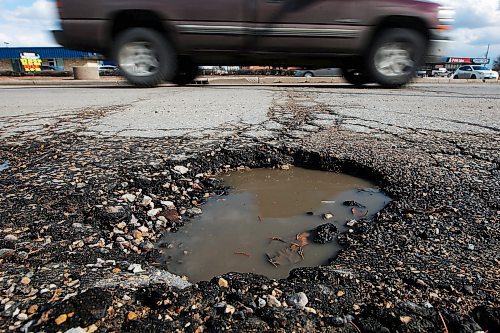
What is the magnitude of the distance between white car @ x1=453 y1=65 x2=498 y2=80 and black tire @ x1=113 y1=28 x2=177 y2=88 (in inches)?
1131

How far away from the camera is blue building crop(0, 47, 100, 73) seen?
139 ft

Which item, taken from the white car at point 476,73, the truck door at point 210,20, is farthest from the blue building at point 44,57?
the truck door at point 210,20

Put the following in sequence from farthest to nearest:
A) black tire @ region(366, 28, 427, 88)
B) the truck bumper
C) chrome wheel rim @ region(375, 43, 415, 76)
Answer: chrome wheel rim @ region(375, 43, 415, 76) → black tire @ region(366, 28, 427, 88) → the truck bumper

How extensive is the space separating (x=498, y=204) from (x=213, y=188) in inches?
49.0

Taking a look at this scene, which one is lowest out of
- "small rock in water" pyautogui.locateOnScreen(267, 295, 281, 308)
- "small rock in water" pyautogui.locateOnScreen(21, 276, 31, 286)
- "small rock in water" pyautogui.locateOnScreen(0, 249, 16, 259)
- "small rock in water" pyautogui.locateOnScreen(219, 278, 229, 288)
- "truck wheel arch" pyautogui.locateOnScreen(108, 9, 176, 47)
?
"small rock in water" pyautogui.locateOnScreen(219, 278, 229, 288)

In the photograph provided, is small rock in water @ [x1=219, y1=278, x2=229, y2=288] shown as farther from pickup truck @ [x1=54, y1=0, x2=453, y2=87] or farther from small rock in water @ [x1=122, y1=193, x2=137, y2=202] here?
pickup truck @ [x1=54, y1=0, x2=453, y2=87]

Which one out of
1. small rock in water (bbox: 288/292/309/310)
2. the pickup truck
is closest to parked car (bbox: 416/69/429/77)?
the pickup truck

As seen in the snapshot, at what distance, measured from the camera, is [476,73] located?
92.2ft

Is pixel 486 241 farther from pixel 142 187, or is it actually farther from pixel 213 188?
pixel 142 187

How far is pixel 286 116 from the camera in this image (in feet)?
11.5

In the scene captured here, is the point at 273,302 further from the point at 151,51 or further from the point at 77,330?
the point at 151,51

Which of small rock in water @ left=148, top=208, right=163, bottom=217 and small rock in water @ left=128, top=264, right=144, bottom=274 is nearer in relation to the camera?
small rock in water @ left=128, top=264, right=144, bottom=274

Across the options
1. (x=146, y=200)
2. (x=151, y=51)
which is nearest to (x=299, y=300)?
(x=146, y=200)

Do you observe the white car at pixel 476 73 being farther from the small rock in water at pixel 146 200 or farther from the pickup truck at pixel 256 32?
the small rock in water at pixel 146 200
